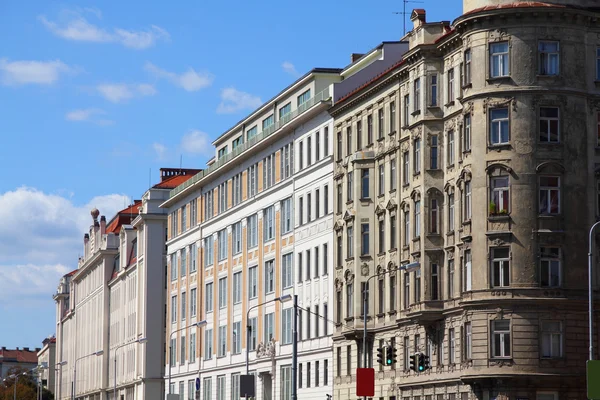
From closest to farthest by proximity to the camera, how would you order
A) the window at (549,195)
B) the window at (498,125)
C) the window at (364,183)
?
1. the window at (549,195)
2. the window at (498,125)
3. the window at (364,183)

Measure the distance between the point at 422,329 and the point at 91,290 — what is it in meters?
123

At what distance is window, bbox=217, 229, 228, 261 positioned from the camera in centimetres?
11618

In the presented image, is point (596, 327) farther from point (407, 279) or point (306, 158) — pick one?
point (306, 158)

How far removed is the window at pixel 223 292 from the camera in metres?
115

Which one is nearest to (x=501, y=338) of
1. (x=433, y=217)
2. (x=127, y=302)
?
(x=433, y=217)

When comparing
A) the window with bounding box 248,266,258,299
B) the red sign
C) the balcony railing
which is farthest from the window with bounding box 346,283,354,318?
the window with bounding box 248,266,258,299

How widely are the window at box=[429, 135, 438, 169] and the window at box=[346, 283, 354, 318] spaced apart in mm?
13442

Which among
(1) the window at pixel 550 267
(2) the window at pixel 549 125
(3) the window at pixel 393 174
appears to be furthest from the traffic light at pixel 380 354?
(2) the window at pixel 549 125

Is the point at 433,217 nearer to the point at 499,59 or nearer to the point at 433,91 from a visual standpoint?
the point at 433,91

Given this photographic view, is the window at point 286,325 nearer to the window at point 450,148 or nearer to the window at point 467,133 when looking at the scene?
the window at point 450,148

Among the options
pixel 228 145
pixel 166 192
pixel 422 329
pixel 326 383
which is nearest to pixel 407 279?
pixel 422 329

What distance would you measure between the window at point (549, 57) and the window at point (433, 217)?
387 inches

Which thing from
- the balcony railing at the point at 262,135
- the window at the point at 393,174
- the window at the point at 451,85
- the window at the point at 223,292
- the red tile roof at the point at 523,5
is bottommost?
the window at the point at 223,292

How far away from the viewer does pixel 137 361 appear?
149m
